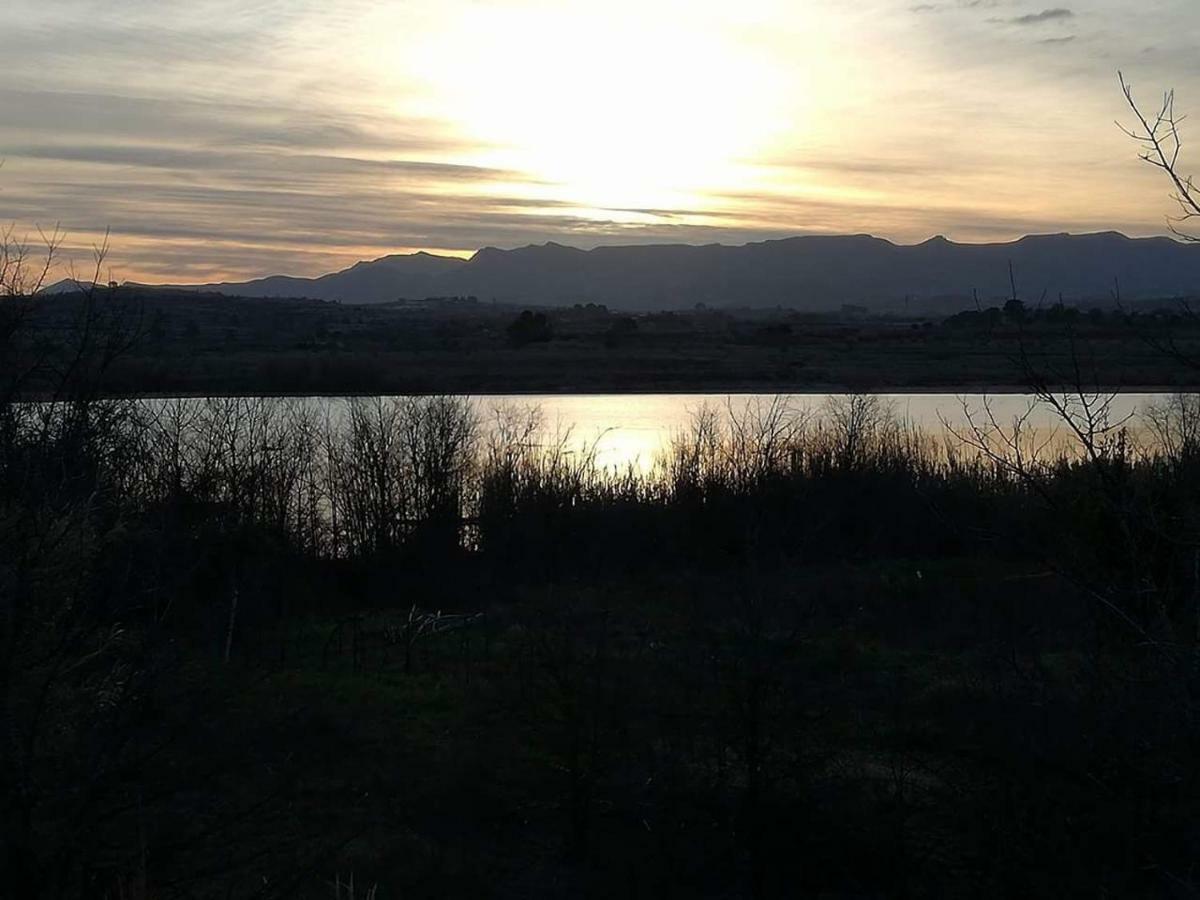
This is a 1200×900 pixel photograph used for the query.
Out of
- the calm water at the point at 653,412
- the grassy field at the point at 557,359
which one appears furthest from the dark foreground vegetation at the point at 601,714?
the grassy field at the point at 557,359

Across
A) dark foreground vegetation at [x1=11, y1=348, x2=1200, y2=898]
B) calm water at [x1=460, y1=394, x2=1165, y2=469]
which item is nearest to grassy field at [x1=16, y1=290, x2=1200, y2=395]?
calm water at [x1=460, y1=394, x2=1165, y2=469]

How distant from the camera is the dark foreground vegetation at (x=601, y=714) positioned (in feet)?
19.9

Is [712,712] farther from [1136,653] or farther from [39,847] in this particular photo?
[39,847]

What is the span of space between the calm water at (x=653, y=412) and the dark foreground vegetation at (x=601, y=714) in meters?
12.3

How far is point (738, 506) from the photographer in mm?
23734

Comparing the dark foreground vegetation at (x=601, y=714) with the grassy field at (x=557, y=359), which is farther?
the grassy field at (x=557, y=359)

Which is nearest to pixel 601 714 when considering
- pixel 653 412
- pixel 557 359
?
pixel 653 412

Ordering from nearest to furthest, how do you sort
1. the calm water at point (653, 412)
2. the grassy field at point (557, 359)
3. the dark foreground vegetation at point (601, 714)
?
the dark foreground vegetation at point (601, 714) < the calm water at point (653, 412) < the grassy field at point (557, 359)

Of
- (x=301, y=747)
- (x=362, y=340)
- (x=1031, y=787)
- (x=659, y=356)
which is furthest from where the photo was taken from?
(x=362, y=340)

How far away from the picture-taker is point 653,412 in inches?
1805

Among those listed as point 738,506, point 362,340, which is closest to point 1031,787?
point 738,506

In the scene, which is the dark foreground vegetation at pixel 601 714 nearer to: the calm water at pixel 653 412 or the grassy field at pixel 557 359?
the calm water at pixel 653 412

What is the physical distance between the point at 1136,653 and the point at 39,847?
24.9 ft

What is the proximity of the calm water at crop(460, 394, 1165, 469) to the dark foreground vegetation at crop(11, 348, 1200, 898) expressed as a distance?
12284mm
